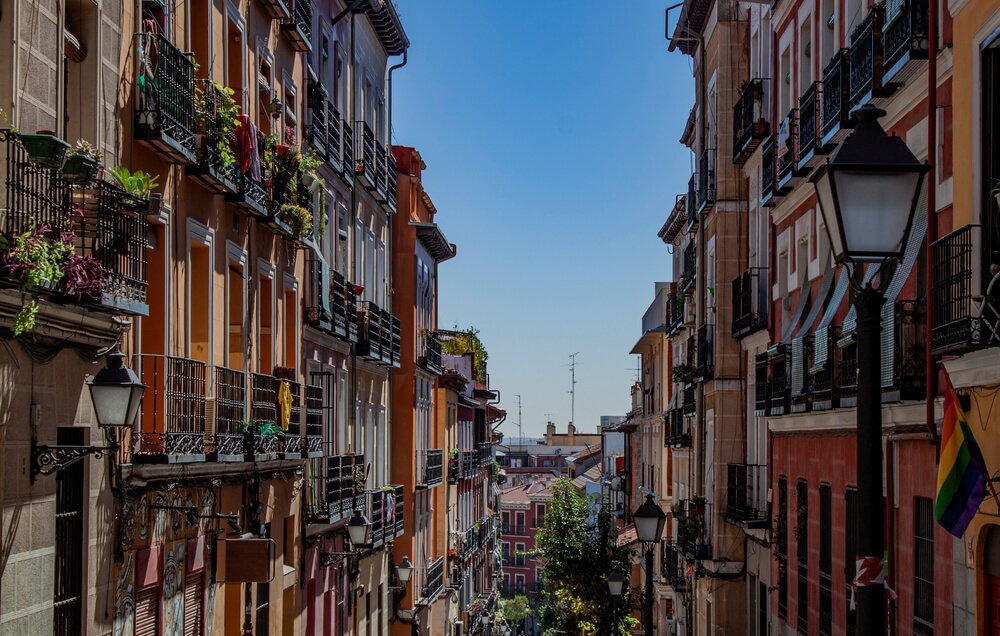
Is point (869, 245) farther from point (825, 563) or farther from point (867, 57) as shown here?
point (825, 563)

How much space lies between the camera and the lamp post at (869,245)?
19.6 feet

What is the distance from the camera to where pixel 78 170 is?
1019 cm

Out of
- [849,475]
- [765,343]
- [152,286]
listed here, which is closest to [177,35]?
[152,286]

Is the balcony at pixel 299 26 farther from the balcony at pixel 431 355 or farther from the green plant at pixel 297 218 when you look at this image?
the balcony at pixel 431 355

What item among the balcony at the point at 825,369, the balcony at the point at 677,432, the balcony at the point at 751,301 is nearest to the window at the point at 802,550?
the balcony at the point at 825,369

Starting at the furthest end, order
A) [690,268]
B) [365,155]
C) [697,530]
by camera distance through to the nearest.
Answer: [690,268]
[697,530]
[365,155]

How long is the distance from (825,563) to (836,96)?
20.6ft

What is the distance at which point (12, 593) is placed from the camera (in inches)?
405

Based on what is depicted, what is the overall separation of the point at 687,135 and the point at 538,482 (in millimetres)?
80185

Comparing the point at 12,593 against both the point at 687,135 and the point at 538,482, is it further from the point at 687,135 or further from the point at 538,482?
the point at 538,482

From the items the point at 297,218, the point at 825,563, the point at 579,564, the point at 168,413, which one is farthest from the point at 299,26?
the point at 579,564

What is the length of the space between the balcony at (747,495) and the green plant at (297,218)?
9109 millimetres

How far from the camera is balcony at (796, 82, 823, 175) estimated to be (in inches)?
690

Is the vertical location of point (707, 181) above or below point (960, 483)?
above
